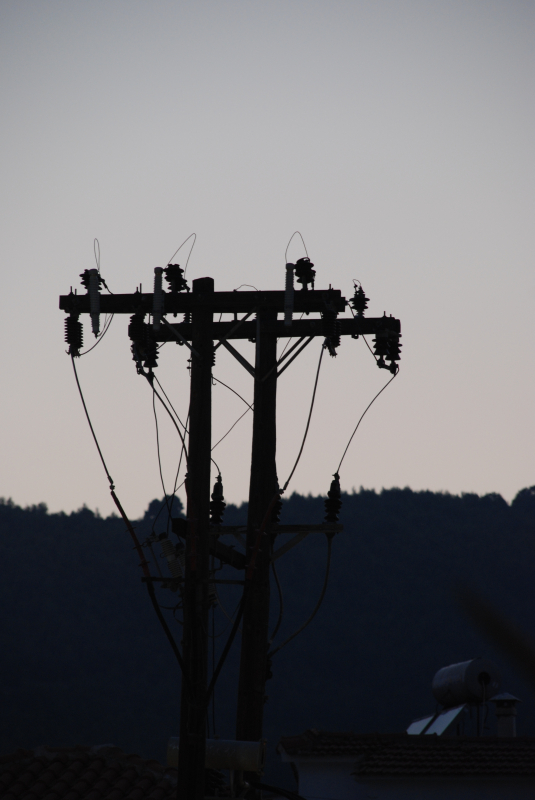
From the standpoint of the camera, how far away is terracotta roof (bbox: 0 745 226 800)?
14.7 metres

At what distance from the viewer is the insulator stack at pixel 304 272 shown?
9.53m

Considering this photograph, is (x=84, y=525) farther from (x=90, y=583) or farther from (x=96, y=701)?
(x=96, y=701)

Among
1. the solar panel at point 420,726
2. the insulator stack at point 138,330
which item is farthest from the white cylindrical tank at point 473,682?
the insulator stack at point 138,330

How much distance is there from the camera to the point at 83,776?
50.5ft

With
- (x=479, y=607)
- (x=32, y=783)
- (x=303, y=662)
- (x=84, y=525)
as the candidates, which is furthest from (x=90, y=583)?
(x=479, y=607)

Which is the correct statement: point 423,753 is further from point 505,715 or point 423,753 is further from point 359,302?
point 359,302

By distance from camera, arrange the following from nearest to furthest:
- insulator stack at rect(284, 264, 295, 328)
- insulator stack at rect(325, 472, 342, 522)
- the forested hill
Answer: insulator stack at rect(284, 264, 295, 328), insulator stack at rect(325, 472, 342, 522), the forested hill

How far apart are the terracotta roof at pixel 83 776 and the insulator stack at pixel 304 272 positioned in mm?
8359

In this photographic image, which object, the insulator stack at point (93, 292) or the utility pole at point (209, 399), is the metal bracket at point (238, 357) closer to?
the utility pole at point (209, 399)

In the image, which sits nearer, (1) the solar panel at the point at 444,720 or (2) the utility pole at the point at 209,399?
(2) the utility pole at the point at 209,399

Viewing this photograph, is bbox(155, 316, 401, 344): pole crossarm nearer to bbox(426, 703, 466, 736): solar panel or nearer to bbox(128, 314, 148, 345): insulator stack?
bbox(128, 314, 148, 345): insulator stack

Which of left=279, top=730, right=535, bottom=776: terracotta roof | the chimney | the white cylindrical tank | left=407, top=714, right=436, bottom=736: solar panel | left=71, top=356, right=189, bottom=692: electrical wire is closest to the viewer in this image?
left=71, top=356, right=189, bottom=692: electrical wire

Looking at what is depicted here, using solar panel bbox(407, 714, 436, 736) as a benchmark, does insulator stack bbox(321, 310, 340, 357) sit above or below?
above

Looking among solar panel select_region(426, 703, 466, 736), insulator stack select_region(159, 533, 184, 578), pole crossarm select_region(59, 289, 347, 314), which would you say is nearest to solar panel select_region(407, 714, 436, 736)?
solar panel select_region(426, 703, 466, 736)
